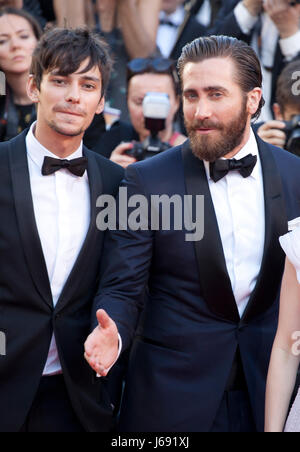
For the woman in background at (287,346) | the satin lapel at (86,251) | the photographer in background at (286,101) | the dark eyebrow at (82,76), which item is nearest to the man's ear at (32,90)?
the dark eyebrow at (82,76)

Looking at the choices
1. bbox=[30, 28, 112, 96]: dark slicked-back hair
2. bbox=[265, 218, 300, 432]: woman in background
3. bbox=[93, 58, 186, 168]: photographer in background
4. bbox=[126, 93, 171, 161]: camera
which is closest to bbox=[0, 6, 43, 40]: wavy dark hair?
bbox=[93, 58, 186, 168]: photographer in background

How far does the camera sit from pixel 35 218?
2.52 m

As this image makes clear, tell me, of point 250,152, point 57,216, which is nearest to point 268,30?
point 250,152

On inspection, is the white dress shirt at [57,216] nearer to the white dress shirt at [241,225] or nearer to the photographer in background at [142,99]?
the white dress shirt at [241,225]

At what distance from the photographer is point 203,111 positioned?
2.50 m

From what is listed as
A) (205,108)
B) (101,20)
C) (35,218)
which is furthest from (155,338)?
(101,20)

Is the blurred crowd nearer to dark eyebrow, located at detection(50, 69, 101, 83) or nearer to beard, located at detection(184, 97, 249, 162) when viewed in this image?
dark eyebrow, located at detection(50, 69, 101, 83)

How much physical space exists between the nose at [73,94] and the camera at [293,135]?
1008mm

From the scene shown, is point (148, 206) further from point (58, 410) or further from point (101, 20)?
point (101, 20)

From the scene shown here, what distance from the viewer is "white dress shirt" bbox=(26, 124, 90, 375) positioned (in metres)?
2.55

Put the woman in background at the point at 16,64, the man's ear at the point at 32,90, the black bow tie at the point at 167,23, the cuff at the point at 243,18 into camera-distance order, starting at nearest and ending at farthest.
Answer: the man's ear at the point at 32,90 → the woman in background at the point at 16,64 → the cuff at the point at 243,18 → the black bow tie at the point at 167,23

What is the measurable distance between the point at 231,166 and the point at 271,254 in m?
0.34

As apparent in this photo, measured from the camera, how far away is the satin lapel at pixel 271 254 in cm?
246

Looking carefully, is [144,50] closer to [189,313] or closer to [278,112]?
[278,112]
